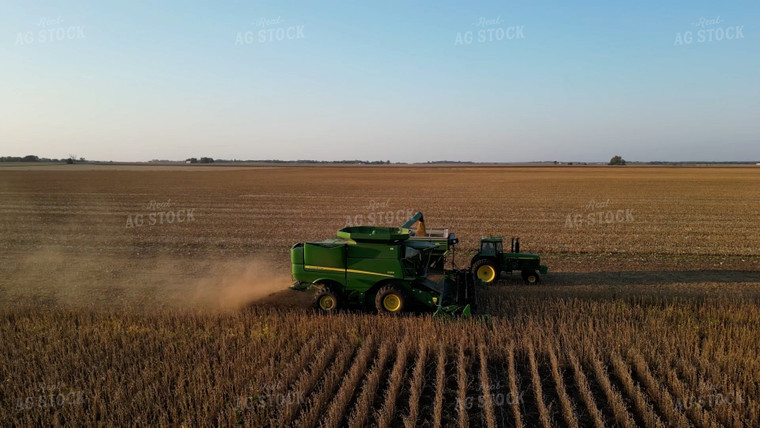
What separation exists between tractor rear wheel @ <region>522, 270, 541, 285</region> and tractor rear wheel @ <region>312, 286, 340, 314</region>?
5.39 meters

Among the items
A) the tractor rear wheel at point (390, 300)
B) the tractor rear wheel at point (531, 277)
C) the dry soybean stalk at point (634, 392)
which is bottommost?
the dry soybean stalk at point (634, 392)

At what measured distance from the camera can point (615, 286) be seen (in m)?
11.7

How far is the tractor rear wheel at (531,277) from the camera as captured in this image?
1191 centimetres

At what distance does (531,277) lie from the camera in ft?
39.2

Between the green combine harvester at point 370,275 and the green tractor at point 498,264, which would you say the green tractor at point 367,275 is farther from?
the green tractor at point 498,264

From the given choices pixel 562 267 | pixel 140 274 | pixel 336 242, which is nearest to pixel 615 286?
pixel 562 267

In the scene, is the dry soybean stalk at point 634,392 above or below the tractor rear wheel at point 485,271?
below

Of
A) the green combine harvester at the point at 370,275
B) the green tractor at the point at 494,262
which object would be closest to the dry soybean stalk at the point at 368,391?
the green combine harvester at the point at 370,275

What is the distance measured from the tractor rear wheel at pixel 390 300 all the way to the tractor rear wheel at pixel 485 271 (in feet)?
11.0

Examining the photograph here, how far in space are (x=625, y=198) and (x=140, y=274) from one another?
32156mm

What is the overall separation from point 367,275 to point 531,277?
506 cm

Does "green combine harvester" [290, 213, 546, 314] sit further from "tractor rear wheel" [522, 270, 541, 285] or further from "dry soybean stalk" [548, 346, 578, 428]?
"tractor rear wheel" [522, 270, 541, 285]

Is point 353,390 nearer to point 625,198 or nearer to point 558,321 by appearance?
point 558,321

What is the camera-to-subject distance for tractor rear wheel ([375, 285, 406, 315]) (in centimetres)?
898
